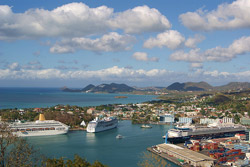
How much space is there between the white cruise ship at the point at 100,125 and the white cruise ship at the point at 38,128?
6.31 ft

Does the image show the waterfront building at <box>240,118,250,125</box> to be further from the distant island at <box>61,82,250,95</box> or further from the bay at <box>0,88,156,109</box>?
the distant island at <box>61,82,250,95</box>

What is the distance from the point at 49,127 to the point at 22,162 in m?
13.5

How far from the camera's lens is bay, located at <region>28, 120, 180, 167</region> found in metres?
12.7

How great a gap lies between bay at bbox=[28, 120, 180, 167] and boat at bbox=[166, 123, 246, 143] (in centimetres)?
101

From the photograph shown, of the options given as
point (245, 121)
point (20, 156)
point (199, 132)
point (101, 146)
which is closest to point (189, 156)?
point (101, 146)

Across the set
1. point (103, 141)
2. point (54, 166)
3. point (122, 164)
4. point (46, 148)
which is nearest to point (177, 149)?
point (122, 164)

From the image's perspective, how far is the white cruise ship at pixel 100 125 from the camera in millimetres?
20156

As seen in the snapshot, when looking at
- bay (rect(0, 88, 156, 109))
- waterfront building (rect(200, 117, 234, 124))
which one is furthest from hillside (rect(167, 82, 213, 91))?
waterfront building (rect(200, 117, 234, 124))

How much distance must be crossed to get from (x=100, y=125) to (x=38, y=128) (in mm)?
4700

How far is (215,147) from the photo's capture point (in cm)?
1475

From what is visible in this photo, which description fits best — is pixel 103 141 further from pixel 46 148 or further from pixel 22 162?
pixel 22 162

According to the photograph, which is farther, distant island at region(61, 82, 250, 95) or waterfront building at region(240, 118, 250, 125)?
distant island at region(61, 82, 250, 95)

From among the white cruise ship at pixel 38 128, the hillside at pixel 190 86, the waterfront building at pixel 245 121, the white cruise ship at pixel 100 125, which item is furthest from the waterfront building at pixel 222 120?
the hillside at pixel 190 86

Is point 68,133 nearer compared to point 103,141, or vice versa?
point 103,141
